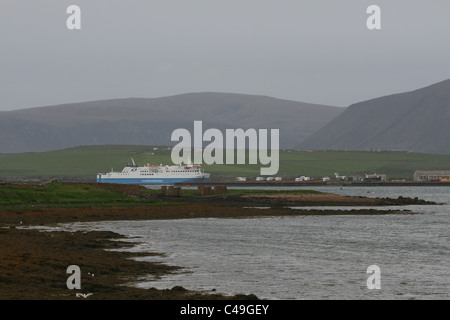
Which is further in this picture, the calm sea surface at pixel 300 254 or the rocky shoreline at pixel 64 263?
the calm sea surface at pixel 300 254

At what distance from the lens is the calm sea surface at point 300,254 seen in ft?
92.5

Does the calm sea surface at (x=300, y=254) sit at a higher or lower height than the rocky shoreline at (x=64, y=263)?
lower

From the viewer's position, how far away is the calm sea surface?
2819cm

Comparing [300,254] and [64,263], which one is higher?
[64,263]

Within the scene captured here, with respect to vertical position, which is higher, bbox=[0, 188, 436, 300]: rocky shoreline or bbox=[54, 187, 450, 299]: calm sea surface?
bbox=[0, 188, 436, 300]: rocky shoreline

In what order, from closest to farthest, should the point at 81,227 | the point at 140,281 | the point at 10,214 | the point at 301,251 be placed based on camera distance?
the point at 140,281
the point at 301,251
the point at 81,227
the point at 10,214

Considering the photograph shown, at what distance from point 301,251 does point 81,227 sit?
1799cm

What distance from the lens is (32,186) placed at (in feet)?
288

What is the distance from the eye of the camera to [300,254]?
40.0m

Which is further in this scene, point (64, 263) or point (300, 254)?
point (300, 254)

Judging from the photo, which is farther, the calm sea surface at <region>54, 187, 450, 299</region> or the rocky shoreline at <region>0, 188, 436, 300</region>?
the calm sea surface at <region>54, 187, 450, 299</region>
